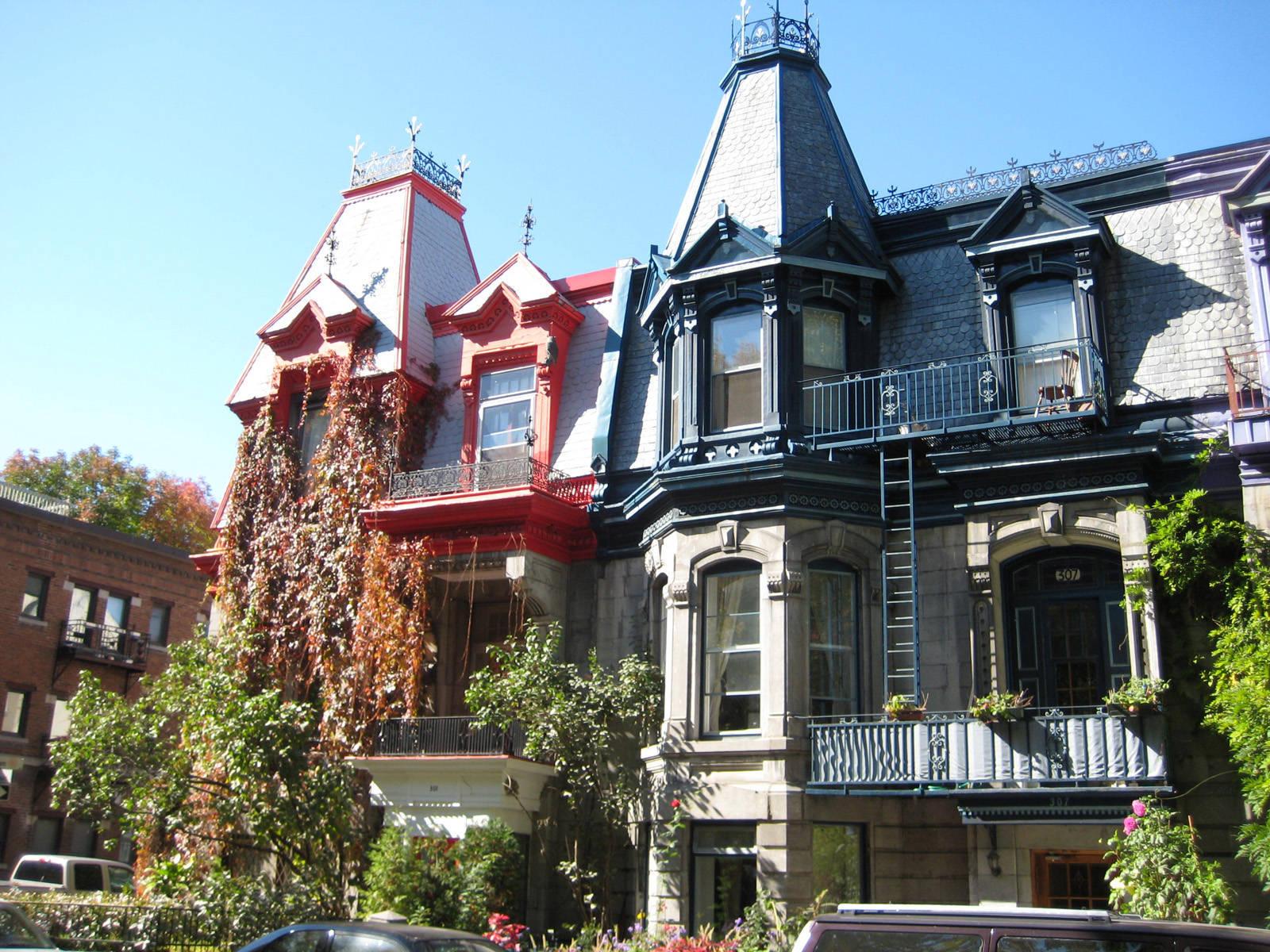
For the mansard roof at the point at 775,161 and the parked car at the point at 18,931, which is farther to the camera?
the mansard roof at the point at 775,161

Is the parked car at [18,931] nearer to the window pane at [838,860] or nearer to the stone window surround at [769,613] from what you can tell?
the stone window surround at [769,613]

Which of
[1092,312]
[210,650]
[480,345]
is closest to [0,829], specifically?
[210,650]

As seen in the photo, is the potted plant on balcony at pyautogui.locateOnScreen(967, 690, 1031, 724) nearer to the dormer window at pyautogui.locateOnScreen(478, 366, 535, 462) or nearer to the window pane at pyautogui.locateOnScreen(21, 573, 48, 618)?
the dormer window at pyautogui.locateOnScreen(478, 366, 535, 462)

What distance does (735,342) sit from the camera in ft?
64.6

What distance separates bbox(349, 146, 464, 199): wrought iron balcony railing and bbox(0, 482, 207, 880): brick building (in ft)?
46.6

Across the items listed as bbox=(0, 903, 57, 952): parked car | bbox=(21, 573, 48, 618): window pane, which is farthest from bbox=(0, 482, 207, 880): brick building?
bbox=(0, 903, 57, 952): parked car

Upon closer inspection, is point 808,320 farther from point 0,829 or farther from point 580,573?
point 0,829

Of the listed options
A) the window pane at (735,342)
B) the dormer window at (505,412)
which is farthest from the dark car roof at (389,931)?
the dormer window at (505,412)

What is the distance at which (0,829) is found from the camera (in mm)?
32312

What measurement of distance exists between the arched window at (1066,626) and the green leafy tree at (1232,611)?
977 millimetres

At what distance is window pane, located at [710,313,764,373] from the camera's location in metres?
19.5

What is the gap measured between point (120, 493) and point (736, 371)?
35.5 metres

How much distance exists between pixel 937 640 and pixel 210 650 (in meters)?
11.4

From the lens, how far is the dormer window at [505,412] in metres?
22.5
